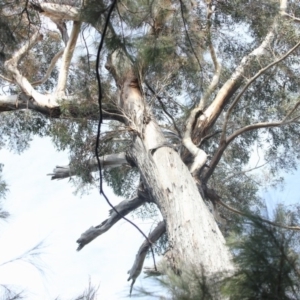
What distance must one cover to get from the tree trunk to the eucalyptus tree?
1 centimetres

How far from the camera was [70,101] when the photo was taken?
580 cm

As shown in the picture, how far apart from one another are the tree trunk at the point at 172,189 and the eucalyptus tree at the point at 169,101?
11 mm

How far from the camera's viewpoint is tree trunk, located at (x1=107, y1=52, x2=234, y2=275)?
3.77 metres

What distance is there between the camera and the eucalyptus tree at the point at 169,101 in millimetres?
4121

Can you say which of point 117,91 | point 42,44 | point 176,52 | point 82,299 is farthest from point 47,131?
point 82,299

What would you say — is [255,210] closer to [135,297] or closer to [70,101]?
[135,297]

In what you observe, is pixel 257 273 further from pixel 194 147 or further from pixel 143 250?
pixel 143 250

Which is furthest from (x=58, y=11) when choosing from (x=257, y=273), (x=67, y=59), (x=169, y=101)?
(x=257, y=273)

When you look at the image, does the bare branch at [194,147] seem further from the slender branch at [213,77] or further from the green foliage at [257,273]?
the green foliage at [257,273]

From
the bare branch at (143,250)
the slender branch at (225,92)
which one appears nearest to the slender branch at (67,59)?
the slender branch at (225,92)

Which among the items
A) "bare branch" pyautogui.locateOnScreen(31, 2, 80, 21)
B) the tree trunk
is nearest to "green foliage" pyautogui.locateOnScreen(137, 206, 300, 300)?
the tree trunk

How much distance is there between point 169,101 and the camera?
23.1 ft

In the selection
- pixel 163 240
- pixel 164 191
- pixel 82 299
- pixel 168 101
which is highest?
pixel 168 101

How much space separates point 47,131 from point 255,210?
5714mm
